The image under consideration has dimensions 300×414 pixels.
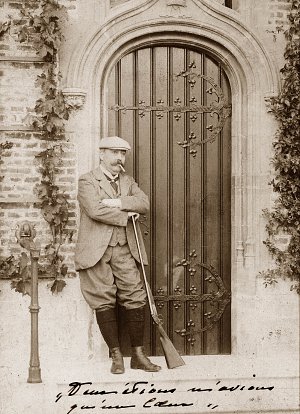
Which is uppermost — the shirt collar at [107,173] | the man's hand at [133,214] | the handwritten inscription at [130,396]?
the shirt collar at [107,173]

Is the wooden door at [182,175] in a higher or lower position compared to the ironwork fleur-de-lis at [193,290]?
higher

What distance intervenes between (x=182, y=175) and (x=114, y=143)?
3.39 feet

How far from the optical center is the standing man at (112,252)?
650cm

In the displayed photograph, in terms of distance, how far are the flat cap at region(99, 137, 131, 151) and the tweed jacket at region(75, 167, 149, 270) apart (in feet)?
0.77

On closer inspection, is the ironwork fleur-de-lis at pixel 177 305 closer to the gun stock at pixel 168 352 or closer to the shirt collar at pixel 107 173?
the gun stock at pixel 168 352

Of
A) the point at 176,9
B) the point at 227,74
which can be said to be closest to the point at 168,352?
the point at 227,74

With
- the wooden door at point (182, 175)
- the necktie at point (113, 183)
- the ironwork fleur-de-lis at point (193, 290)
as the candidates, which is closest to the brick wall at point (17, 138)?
the necktie at point (113, 183)

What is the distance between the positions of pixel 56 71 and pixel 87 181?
112 centimetres

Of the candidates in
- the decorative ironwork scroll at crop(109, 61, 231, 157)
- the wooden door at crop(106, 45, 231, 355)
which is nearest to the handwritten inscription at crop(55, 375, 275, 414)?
the wooden door at crop(106, 45, 231, 355)

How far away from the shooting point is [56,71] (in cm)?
685

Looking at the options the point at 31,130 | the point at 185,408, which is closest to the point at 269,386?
the point at 185,408

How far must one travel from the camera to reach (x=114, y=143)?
6.54 m

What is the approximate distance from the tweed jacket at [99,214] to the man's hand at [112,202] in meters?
0.03

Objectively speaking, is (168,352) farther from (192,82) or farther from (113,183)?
(192,82)
